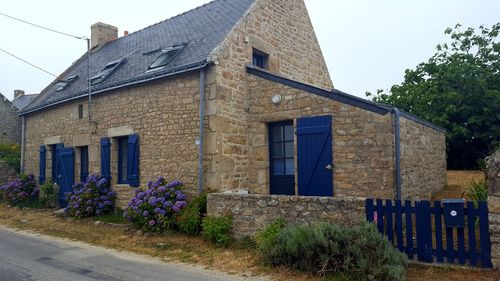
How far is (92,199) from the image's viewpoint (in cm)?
1099

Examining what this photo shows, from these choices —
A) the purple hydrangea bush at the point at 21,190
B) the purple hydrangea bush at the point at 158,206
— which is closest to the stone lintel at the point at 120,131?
the purple hydrangea bush at the point at 158,206

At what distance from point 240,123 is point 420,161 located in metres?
4.41

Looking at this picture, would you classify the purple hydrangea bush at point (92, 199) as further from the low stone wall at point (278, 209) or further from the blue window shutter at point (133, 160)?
the low stone wall at point (278, 209)

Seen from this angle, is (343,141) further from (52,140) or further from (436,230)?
(52,140)

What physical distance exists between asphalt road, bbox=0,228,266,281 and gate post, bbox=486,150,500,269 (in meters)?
3.12

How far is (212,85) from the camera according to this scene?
351 inches

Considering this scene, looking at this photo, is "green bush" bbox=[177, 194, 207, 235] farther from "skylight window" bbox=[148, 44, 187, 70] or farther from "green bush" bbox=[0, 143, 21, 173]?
"green bush" bbox=[0, 143, 21, 173]

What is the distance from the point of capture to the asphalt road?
17.9 ft

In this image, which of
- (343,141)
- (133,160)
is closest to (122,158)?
(133,160)

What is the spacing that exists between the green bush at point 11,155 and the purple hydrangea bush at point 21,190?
1818 mm

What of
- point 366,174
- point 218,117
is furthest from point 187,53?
point 366,174

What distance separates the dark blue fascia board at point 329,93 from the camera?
7.62 metres

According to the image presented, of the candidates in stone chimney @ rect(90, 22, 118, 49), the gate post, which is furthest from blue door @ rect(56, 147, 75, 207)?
the gate post

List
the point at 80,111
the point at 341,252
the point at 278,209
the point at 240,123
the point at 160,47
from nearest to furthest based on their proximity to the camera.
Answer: the point at 341,252, the point at 278,209, the point at 240,123, the point at 160,47, the point at 80,111
